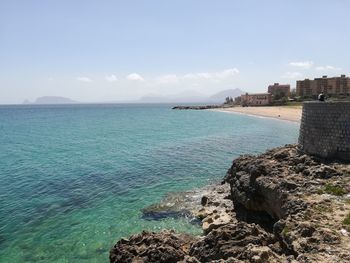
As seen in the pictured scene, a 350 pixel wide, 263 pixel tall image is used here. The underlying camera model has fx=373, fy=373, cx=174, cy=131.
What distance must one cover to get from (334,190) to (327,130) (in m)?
7.31

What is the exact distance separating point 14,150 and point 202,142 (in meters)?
26.5

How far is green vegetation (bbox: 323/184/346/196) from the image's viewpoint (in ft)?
52.9

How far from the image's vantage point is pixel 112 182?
30906 millimetres

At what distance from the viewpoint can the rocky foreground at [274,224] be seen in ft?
37.8

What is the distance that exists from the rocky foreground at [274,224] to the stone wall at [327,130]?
3.91 feet

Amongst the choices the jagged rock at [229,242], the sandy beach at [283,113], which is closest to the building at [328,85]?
the sandy beach at [283,113]

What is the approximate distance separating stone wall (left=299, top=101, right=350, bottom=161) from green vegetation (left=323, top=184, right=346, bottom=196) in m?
5.47

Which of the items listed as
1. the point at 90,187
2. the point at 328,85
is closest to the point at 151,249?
the point at 90,187

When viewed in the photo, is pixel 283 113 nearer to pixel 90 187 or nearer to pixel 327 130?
pixel 90 187

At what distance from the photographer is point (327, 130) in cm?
2278

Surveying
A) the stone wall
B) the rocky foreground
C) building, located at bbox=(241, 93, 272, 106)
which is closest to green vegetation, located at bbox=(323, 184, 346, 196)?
the rocky foreground

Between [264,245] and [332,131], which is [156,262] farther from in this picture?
[332,131]

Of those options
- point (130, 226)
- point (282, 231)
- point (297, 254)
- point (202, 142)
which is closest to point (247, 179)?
point (130, 226)

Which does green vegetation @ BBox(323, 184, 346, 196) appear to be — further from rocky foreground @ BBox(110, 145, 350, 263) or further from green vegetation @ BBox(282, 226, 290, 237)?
green vegetation @ BBox(282, 226, 290, 237)
